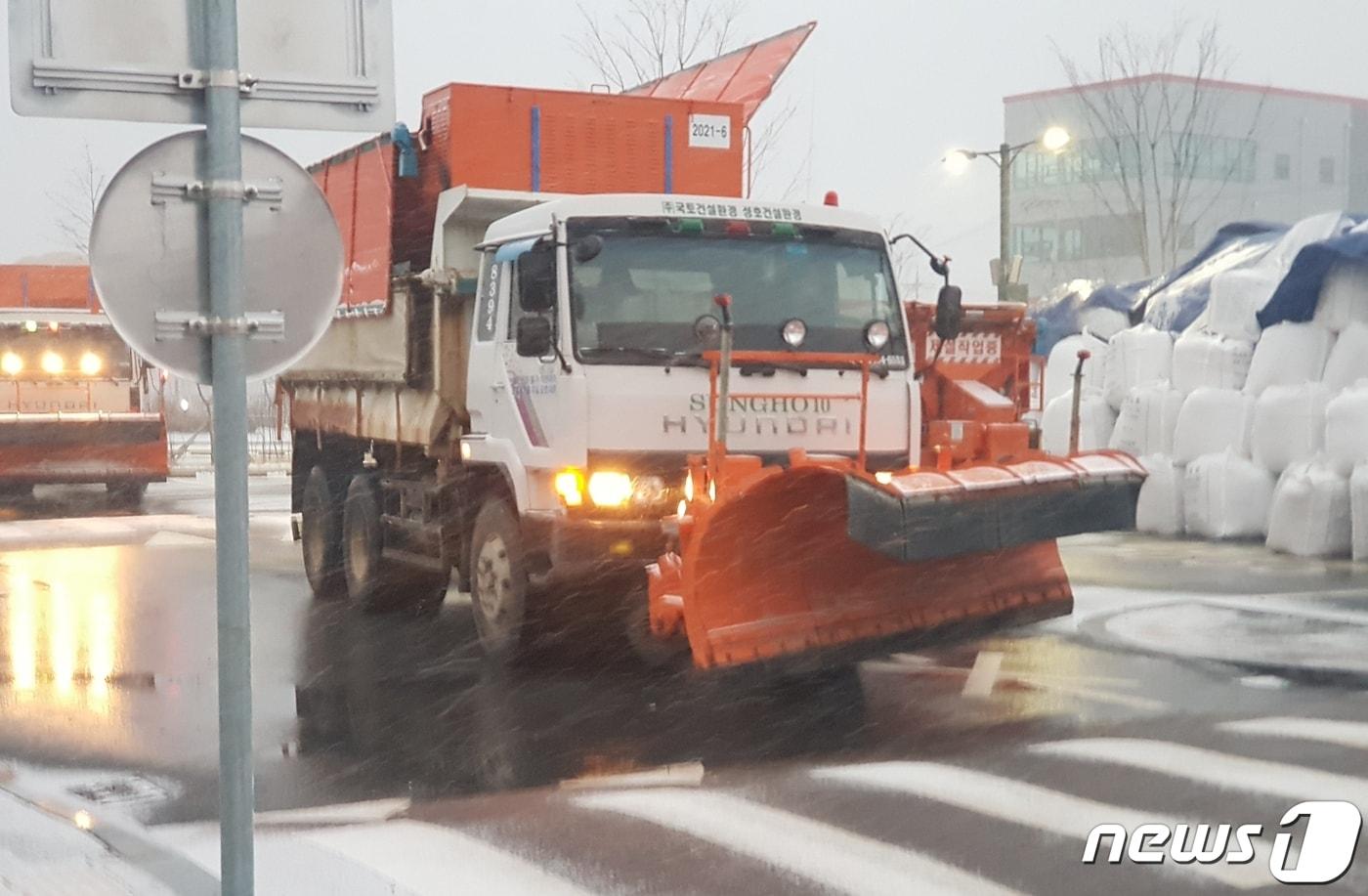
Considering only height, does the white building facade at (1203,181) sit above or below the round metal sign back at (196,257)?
above

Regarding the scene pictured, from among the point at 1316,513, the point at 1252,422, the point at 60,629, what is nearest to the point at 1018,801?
the point at 60,629

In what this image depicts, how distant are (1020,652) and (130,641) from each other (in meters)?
5.72

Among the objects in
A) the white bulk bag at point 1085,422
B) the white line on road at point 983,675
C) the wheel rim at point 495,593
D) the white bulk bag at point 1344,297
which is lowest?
the white line on road at point 983,675

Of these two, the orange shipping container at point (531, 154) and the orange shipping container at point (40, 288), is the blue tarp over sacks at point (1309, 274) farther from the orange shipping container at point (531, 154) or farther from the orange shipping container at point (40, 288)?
the orange shipping container at point (40, 288)

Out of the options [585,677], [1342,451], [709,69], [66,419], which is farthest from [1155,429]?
[66,419]

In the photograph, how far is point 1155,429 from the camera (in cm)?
1678

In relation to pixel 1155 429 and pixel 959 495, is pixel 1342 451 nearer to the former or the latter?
pixel 1155 429

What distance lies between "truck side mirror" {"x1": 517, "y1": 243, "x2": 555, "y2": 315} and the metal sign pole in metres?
4.58

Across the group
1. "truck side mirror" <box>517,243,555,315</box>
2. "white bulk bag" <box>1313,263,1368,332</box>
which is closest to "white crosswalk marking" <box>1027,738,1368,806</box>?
"truck side mirror" <box>517,243,555,315</box>

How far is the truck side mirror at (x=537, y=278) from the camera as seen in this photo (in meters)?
8.59

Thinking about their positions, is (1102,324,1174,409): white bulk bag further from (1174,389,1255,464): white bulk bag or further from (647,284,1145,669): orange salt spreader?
(647,284,1145,669): orange salt spreader

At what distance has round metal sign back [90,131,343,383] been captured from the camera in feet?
12.8

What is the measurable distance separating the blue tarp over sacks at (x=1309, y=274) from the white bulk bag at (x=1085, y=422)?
275 centimetres

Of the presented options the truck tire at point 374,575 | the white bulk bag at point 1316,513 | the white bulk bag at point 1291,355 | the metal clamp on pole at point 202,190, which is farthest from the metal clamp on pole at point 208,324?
the white bulk bag at point 1291,355
